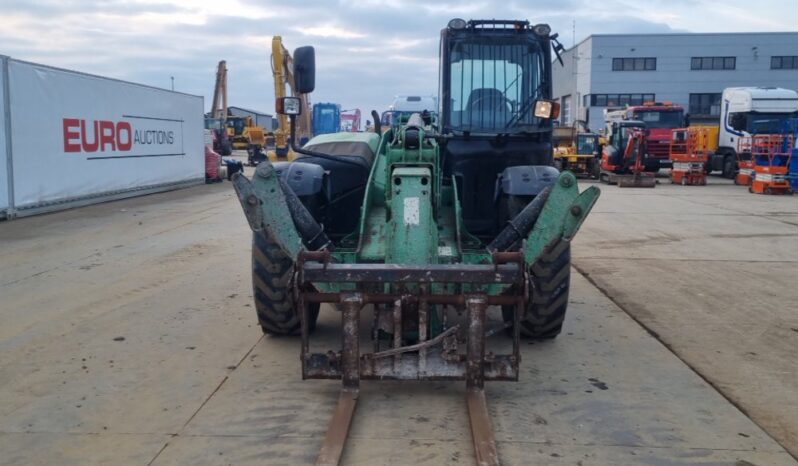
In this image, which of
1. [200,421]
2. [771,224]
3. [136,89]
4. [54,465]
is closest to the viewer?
[54,465]

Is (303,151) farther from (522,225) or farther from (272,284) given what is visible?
(522,225)

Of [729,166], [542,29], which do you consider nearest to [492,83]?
[542,29]

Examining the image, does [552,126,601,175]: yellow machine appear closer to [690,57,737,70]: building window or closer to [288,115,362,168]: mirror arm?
[288,115,362,168]: mirror arm

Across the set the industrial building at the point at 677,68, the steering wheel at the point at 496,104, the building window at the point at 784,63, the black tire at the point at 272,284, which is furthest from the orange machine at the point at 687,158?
the building window at the point at 784,63

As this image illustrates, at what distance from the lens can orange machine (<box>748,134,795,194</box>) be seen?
2088cm

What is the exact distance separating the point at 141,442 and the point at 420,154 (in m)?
2.89

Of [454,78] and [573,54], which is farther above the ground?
[573,54]

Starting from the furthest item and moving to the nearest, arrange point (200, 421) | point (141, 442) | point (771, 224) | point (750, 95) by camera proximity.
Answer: point (750, 95), point (771, 224), point (200, 421), point (141, 442)

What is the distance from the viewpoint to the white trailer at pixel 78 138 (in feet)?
44.6

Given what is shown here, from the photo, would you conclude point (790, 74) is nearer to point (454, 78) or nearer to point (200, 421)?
point (454, 78)

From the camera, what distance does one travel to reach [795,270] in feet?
30.7

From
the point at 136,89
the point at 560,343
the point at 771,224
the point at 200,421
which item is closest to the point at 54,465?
the point at 200,421

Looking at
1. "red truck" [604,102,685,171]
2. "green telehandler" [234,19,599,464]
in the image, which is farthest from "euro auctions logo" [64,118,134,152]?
"red truck" [604,102,685,171]

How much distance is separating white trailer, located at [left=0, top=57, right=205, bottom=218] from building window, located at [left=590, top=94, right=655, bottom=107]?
1359 inches
